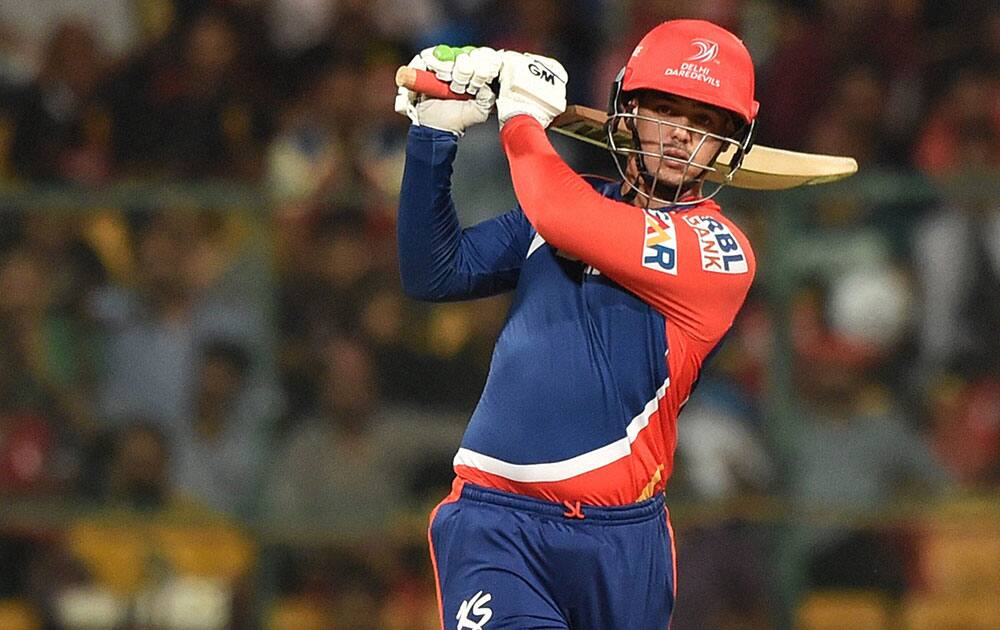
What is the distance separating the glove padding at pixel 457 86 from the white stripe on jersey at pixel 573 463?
0.69 metres

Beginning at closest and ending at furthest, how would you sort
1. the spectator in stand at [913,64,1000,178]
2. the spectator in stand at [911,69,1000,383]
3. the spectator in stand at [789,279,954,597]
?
the spectator in stand at [789,279,954,597], the spectator in stand at [911,69,1000,383], the spectator in stand at [913,64,1000,178]

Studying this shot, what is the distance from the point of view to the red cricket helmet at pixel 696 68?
3.46m

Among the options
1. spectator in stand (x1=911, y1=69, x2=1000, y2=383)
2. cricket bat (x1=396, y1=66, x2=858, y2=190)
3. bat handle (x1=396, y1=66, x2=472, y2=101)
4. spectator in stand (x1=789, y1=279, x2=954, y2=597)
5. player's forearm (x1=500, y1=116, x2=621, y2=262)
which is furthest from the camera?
spectator in stand (x1=911, y1=69, x2=1000, y2=383)

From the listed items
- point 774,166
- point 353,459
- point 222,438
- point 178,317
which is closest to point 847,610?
point 353,459

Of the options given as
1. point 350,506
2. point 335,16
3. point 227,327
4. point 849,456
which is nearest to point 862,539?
point 849,456

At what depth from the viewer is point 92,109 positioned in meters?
7.29

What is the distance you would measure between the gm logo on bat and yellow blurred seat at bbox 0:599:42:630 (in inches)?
157

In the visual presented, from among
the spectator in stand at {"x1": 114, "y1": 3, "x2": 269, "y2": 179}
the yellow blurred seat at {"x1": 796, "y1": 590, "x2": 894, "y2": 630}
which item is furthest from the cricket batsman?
the spectator in stand at {"x1": 114, "y1": 3, "x2": 269, "y2": 179}

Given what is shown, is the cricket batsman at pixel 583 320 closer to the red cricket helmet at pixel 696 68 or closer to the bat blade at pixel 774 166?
the red cricket helmet at pixel 696 68

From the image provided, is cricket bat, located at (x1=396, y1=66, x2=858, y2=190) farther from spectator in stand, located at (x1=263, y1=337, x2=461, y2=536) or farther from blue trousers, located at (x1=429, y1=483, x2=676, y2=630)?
spectator in stand, located at (x1=263, y1=337, x2=461, y2=536)

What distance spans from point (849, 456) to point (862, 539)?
33 cm

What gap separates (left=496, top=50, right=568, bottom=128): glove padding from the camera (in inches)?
136

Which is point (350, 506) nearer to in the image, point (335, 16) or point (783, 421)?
point (783, 421)

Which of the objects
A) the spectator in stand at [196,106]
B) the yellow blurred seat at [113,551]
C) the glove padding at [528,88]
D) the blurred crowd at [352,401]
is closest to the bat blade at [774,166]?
the glove padding at [528,88]
